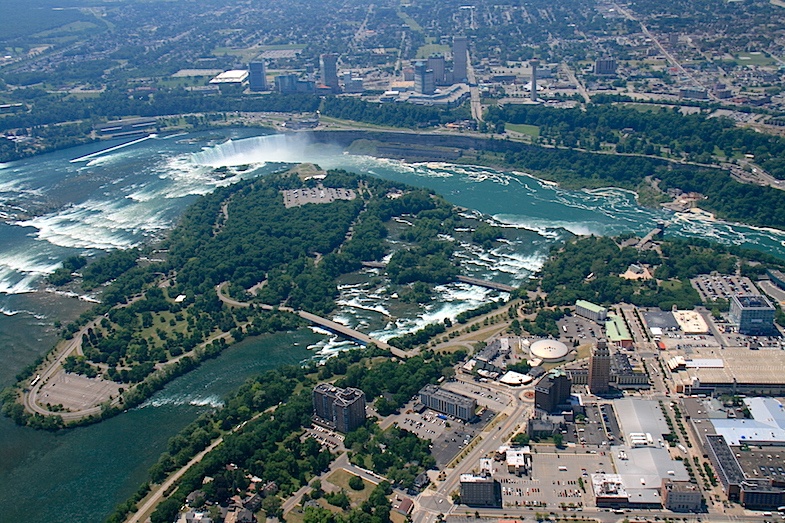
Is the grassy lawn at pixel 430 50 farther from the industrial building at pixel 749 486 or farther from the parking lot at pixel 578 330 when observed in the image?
the industrial building at pixel 749 486

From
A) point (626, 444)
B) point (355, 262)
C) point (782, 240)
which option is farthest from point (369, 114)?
point (626, 444)

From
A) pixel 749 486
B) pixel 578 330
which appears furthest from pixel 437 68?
pixel 749 486

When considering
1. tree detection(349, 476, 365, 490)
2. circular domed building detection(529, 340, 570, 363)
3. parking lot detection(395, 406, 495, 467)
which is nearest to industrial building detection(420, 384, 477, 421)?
parking lot detection(395, 406, 495, 467)

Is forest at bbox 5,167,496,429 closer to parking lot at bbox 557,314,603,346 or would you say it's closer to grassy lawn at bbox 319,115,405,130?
parking lot at bbox 557,314,603,346

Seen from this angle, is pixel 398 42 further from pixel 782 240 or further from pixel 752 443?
pixel 752 443

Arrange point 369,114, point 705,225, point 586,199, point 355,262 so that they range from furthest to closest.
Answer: point 369,114 → point 586,199 → point 705,225 → point 355,262

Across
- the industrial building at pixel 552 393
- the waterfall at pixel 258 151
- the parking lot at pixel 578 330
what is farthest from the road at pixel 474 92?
the industrial building at pixel 552 393

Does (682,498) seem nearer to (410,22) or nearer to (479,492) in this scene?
(479,492)

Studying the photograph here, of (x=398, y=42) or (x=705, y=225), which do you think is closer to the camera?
(x=705, y=225)
